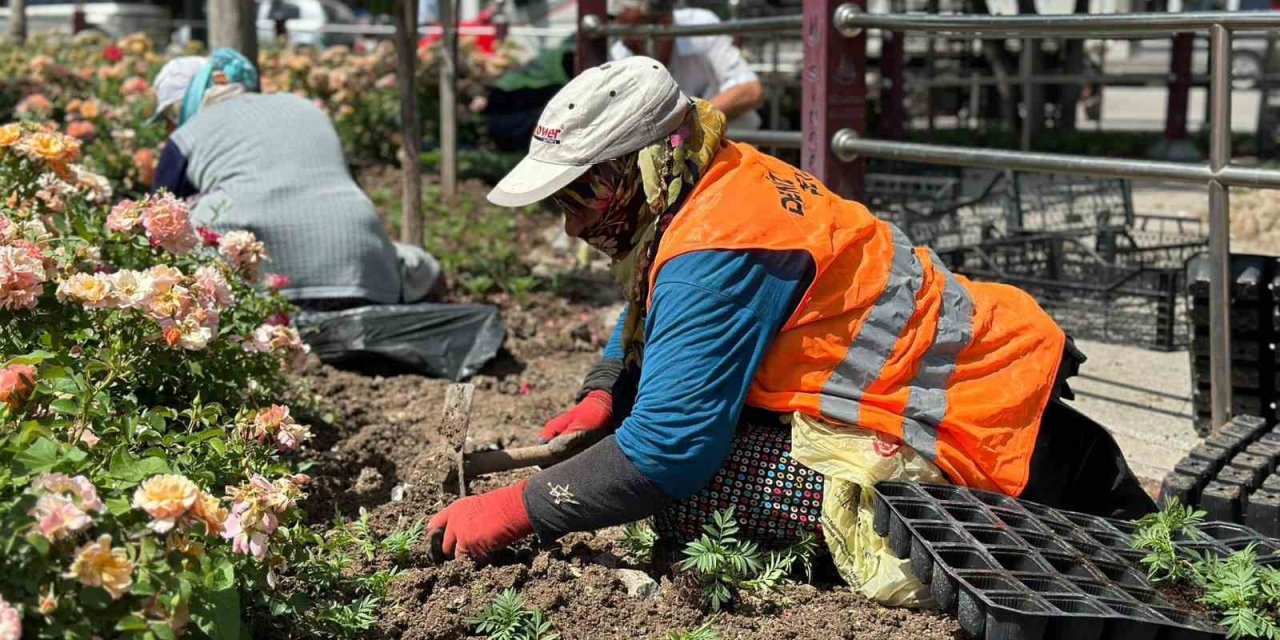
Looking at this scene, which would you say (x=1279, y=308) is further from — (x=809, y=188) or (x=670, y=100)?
(x=670, y=100)

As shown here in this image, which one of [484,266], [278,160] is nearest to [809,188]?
[278,160]

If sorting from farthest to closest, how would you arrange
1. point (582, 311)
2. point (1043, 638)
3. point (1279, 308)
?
1. point (582, 311)
2. point (1279, 308)
3. point (1043, 638)

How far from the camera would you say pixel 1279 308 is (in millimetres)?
3246

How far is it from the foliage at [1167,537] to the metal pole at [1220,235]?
24.5 inches

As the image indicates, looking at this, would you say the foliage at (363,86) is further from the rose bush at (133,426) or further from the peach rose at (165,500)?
the peach rose at (165,500)

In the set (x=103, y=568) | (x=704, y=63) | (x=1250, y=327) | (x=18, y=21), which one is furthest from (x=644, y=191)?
(x=18, y=21)

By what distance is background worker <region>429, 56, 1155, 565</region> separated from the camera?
2.45 meters

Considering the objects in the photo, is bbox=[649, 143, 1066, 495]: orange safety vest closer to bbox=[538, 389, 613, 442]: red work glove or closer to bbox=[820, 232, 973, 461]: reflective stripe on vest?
bbox=[820, 232, 973, 461]: reflective stripe on vest

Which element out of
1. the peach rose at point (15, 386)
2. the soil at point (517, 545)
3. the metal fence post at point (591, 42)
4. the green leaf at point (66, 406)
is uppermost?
the metal fence post at point (591, 42)

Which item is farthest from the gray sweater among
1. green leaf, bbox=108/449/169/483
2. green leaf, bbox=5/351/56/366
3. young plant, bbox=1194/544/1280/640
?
young plant, bbox=1194/544/1280/640

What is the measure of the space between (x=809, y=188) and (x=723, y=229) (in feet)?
1.06

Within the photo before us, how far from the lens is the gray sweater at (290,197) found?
464cm

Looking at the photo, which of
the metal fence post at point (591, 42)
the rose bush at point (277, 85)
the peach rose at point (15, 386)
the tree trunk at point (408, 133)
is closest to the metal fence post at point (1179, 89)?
the rose bush at point (277, 85)

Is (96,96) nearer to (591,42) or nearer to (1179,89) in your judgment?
(591,42)
